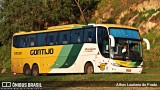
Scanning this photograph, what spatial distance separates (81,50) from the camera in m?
33.0

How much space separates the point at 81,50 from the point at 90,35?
145 cm

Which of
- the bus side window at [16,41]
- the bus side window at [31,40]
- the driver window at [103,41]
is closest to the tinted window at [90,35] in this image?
the driver window at [103,41]

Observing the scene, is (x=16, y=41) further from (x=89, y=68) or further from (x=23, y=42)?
(x=89, y=68)

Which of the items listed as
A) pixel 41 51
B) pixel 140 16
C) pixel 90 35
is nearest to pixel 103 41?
pixel 90 35

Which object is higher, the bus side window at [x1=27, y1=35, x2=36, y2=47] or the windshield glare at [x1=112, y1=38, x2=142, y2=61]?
the bus side window at [x1=27, y1=35, x2=36, y2=47]

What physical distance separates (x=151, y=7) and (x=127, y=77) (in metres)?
26.8

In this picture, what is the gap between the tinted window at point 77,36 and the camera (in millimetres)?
33178

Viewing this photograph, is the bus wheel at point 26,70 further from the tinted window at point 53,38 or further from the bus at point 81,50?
the tinted window at point 53,38

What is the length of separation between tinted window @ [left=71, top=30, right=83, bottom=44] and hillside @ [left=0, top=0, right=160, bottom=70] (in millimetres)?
10526

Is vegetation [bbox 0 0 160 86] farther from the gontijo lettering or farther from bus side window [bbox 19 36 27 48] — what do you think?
bus side window [bbox 19 36 27 48]

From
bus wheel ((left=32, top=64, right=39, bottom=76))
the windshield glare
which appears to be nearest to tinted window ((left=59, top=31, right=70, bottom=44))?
bus wheel ((left=32, top=64, right=39, bottom=76))

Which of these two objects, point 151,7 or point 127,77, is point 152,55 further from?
point 127,77

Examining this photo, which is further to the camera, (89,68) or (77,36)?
(77,36)

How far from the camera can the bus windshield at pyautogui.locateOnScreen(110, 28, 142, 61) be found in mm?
30688
